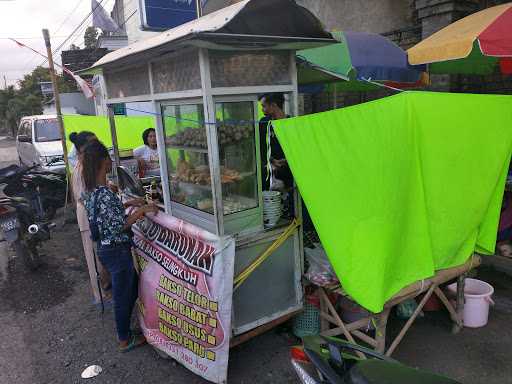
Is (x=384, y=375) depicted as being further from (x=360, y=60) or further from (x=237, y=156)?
(x=360, y=60)

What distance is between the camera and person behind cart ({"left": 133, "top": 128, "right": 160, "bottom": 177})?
563 cm

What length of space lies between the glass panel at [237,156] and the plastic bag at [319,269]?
695mm

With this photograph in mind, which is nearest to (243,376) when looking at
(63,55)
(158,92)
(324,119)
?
(324,119)

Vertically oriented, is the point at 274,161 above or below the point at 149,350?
above

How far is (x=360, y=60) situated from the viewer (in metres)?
4.48

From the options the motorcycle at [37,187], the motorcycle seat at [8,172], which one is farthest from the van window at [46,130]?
the motorcycle seat at [8,172]

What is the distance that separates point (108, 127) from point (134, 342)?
4283 mm

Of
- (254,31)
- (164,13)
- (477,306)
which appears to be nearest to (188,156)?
(254,31)

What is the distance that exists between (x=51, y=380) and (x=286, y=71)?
3259mm

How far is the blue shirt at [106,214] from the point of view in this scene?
3307 mm

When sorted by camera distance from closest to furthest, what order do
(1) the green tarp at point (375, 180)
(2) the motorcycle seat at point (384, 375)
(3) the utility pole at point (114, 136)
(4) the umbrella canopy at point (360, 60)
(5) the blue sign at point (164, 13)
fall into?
(2) the motorcycle seat at point (384, 375) → (1) the green tarp at point (375, 180) → (4) the umbrella canopy at point (360, 60) → (3) the utility pole at point (114, 136) → (5) the blue sign at point (164, 13)

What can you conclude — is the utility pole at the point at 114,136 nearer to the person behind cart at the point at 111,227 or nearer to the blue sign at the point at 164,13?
the person behind cart at the point at 111,227

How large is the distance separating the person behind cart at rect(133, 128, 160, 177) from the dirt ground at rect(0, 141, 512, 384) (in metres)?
1.83

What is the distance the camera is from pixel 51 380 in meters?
3.36
